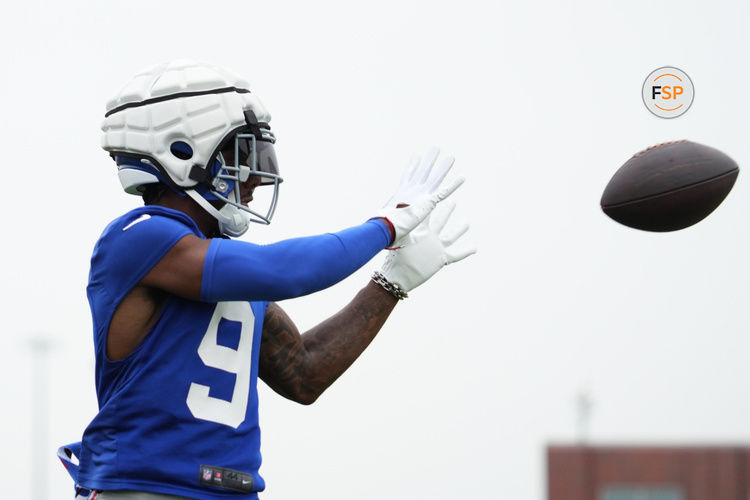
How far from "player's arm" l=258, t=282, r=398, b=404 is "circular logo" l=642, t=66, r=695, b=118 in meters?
1.48

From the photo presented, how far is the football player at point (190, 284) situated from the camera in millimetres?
3652

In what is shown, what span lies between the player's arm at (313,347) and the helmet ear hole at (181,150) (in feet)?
2.10

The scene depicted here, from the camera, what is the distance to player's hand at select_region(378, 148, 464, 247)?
13.6 ft

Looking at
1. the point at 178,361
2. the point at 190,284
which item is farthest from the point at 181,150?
the point at 178,361

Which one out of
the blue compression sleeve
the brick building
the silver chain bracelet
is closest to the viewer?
the blue compression sleeve

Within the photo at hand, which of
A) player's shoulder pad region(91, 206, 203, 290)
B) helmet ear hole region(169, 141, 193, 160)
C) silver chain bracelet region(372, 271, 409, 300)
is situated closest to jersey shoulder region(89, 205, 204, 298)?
player's shoulder pad region(91, 206, 203, 290)

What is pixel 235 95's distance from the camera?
4.10 metres

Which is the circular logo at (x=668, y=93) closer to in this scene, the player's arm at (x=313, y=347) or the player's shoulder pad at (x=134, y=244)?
the player's arm at (x=313, y=347)

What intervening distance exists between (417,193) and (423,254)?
0.96ft

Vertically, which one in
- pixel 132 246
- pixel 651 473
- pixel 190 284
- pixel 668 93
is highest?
pixel 668 93

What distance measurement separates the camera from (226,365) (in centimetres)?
384

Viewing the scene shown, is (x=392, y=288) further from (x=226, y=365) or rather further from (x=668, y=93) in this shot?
(x=668, y=93)

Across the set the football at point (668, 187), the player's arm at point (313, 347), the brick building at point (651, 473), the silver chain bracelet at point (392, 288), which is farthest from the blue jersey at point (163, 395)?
the brick building at point (651, 473)

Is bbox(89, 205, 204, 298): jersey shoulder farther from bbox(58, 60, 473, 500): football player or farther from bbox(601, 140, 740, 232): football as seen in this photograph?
bbox(601, 140, 740, 232): football
